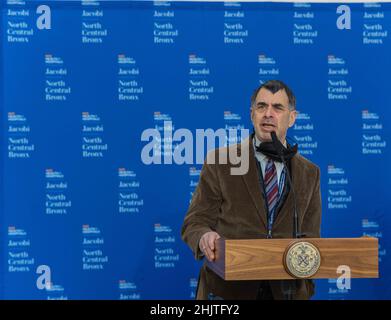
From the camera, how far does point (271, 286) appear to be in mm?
2422

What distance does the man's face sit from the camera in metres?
2.61

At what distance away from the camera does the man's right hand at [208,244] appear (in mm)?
2245

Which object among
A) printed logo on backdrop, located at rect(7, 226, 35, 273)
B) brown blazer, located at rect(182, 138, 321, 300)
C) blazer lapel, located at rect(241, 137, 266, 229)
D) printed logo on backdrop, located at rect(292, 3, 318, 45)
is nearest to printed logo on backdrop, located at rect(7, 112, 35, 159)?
printed logo on backdrop, located at rect(7, 226, 35, 273)

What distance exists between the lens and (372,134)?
3.81m

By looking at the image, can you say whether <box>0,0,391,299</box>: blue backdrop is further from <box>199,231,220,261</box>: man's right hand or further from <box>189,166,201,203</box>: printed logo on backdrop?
<box>199,231,220,261</box>: man's right hand

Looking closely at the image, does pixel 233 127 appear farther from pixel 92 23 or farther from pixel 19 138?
pixel 19 138

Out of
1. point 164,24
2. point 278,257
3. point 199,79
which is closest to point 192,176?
point 199,79

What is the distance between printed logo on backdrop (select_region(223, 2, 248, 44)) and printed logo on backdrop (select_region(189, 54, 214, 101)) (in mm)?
207

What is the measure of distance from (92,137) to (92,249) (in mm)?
687

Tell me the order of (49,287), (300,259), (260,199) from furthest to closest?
(49,287)
(260,199)
(300,259)

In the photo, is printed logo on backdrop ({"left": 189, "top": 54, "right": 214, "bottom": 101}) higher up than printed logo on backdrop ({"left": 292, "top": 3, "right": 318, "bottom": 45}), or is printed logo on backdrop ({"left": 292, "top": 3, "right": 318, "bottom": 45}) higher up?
printed logo on backdrop ({"left": 292, "top": 3, "right": 318, "bottom": 45})

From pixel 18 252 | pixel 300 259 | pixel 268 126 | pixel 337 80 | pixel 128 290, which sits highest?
pixel 337 80

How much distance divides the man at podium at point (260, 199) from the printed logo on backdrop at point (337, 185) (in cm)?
114
